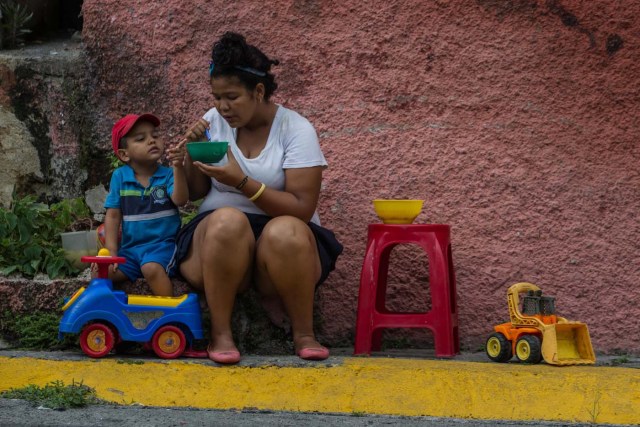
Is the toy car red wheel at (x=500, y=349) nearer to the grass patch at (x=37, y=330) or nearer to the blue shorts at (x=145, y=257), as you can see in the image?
the blue shorts at (x=145, y=257)

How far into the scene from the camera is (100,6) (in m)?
5.29

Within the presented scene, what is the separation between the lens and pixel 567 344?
14.4 ft

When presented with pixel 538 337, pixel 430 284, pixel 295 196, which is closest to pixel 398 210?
pixel 430 284

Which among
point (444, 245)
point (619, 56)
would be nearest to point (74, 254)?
point (444, 245)

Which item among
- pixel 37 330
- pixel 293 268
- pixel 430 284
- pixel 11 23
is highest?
pixel 11 23

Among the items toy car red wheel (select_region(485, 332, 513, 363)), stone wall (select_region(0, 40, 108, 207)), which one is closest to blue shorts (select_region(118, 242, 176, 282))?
stone wall (select_region(0, 40, 108, 207))

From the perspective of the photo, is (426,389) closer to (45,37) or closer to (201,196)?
(201,196)

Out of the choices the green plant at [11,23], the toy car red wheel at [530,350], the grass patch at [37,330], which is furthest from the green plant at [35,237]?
the toy car red wheel at [530,350]

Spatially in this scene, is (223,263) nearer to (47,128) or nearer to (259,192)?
(259,192)

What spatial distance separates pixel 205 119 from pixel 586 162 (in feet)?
5.75

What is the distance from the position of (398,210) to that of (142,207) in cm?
107

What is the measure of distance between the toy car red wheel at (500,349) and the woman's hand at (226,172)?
1234 millimetres

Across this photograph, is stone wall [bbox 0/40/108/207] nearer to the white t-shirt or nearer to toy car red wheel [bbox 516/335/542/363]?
the white t-shirt

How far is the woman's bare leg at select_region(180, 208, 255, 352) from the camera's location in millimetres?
4109
